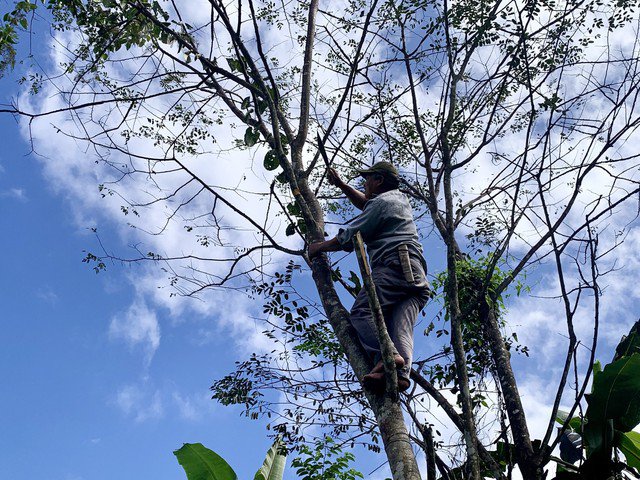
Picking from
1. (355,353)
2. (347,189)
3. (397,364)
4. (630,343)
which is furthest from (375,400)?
(630,343)

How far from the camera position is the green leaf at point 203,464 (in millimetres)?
4848

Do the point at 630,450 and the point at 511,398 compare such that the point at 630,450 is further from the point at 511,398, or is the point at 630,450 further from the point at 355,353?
the point at 355,353

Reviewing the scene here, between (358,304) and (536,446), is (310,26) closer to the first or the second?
(358,304)

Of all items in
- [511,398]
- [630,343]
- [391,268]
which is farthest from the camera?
[511,398]

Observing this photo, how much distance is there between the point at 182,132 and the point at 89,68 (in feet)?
3.19

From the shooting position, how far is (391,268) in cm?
398

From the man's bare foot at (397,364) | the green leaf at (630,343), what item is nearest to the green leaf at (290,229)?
the man's bare foot at (397,364)

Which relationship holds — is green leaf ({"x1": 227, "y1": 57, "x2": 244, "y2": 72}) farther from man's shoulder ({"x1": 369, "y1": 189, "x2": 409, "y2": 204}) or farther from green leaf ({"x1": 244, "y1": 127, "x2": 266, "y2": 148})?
man's shoulder ({"x1": 369, "y1": 189, "x2": 409, "y2": 204})

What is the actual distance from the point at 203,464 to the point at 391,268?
2.16m

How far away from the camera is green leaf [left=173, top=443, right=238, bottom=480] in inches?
191

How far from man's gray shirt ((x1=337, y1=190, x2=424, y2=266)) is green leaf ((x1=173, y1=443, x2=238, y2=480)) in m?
1.97

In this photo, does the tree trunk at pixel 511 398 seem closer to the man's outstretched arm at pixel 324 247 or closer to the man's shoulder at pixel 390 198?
the man's shoulder at pixel 390 198

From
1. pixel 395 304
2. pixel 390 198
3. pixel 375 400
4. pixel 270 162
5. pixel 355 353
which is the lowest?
pixel 375 400

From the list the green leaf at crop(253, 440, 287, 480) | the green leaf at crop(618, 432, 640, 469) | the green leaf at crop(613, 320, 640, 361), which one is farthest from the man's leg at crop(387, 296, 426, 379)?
the green leaf at crop(253, 440, 287, 480)
